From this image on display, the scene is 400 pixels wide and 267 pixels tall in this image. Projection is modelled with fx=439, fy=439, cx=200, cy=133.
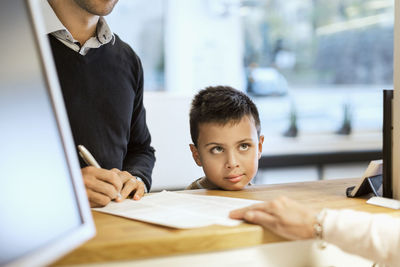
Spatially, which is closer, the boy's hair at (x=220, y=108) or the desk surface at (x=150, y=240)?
the desk surface at (x=150, y=240)

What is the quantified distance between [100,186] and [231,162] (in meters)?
0.44

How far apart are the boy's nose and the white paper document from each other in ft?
0.70

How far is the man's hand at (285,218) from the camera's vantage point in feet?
2.82

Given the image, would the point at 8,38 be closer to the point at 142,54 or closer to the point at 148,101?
the point at 148,101

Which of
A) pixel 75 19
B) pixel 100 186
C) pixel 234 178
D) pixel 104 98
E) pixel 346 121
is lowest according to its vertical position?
pixel 346 121

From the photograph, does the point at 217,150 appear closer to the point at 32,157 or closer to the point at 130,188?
the point at 130,188

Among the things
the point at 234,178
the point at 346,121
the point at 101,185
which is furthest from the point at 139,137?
the point at 346,121

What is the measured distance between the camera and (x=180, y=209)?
3.25 ft

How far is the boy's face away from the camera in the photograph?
1339 millimetres

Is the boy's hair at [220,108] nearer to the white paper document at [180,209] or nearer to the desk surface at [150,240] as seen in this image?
the white paper document at [180,209]

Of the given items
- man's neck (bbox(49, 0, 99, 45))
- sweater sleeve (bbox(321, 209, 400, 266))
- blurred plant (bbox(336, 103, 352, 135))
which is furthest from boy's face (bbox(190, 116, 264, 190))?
blurred plant (bbox(336, 103, 352, 135))

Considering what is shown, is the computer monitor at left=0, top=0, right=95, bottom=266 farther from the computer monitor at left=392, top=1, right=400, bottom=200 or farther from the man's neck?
the man's neck

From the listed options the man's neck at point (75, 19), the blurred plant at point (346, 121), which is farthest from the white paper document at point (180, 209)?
the blurred plant at point (346, 121)

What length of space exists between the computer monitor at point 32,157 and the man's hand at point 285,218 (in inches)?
13.6
